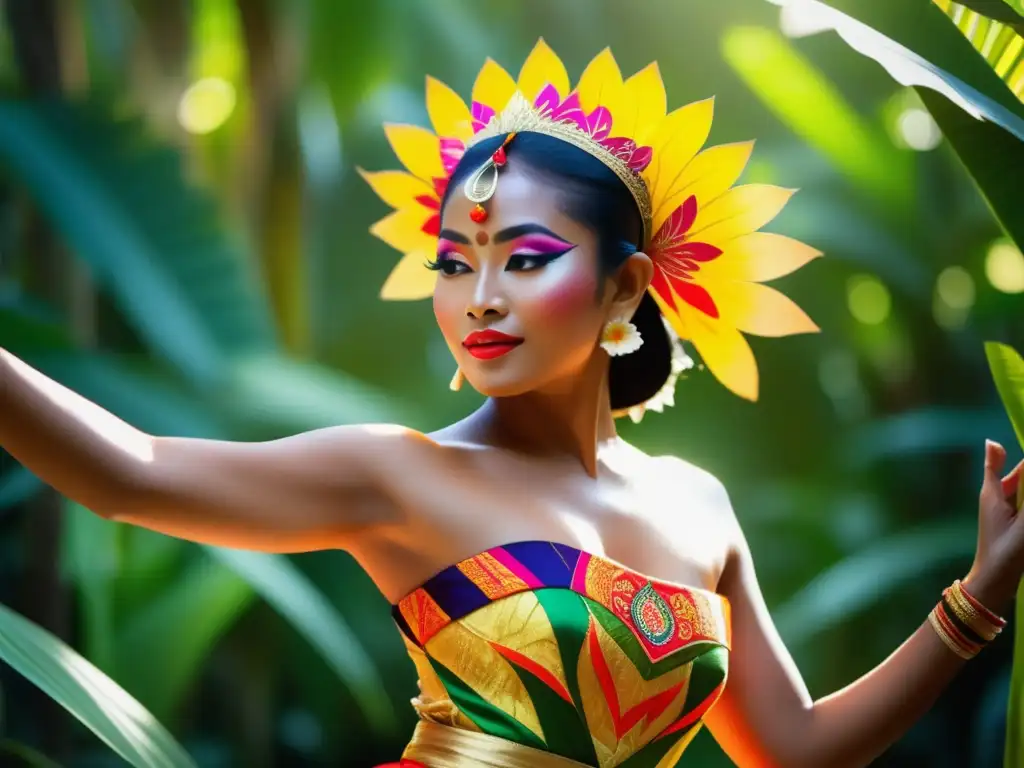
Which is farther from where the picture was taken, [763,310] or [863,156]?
[863,156]

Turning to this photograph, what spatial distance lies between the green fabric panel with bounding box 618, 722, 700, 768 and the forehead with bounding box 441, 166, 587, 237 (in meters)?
0.45

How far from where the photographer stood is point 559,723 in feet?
3.66

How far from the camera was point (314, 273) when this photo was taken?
292cm

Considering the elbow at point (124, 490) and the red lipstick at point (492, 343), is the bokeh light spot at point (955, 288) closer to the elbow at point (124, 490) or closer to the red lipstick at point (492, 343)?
the red lipstick at point (492, 343)

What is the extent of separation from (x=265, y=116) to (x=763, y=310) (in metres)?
1.60

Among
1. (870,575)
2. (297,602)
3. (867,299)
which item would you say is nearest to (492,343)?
(297,602)

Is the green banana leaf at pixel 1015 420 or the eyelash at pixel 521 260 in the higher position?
the eyelash at pixel 521 260

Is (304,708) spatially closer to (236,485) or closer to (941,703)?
(941,703)

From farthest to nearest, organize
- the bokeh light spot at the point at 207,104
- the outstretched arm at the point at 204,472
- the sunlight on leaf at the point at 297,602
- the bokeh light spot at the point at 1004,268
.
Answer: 1. the bokeh light spot at the point at 207,104
2. the bokeh light spot at the point at 1004,268
3. the sunlight on leaf at the point at 297,602
4. the outstretched arm at the point at 204,472

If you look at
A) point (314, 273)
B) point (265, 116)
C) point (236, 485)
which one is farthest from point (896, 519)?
point (236, 485)

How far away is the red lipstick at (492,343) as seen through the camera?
46.0 inches

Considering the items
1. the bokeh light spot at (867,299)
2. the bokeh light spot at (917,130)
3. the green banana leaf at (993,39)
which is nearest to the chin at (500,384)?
the green banana leaf at (993,39)

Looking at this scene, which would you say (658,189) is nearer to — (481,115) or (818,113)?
(481,115)

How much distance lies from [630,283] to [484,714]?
1.37ft
